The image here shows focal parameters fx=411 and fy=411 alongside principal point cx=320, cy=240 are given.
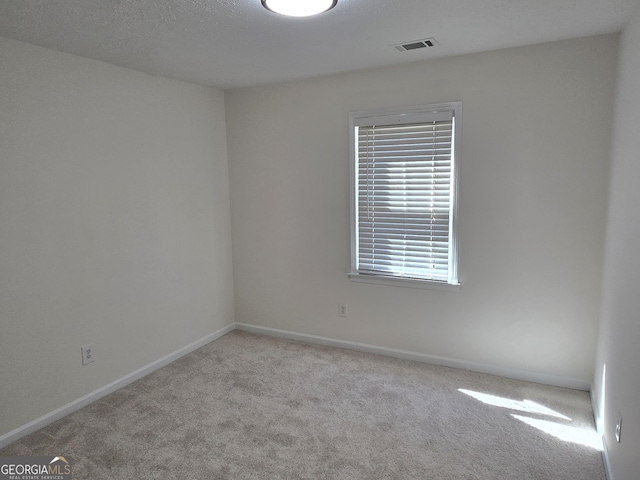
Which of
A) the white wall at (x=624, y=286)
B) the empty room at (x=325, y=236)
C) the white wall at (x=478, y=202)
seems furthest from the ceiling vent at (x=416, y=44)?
the white wall at (x=624, y=286)

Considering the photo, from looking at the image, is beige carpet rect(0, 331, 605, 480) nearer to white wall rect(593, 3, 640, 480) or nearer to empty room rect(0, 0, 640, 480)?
empty room rect(0, 0, 640, 480)

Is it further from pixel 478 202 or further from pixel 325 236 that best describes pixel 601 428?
pixel 325 236

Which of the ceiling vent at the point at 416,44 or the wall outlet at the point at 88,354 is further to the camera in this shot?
the wall outlet at the point at 88,354

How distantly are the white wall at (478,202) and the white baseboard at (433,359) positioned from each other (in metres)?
0.03

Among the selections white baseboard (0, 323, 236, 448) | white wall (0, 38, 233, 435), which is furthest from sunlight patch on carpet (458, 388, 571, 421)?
white wall (0, 38, 233, 435)

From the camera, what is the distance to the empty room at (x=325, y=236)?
88.1 inches

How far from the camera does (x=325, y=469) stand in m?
2.20

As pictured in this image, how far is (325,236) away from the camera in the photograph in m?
3.75

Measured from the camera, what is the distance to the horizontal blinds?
319cm

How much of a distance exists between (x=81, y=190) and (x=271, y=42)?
1.63 m

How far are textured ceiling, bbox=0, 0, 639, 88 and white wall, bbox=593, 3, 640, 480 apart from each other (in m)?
0.48

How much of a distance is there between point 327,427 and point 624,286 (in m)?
1.82

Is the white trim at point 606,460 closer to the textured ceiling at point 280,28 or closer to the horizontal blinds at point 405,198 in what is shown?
the horizontal blinds at point 405,198

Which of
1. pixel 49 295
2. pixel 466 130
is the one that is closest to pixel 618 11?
pixel 466 130
